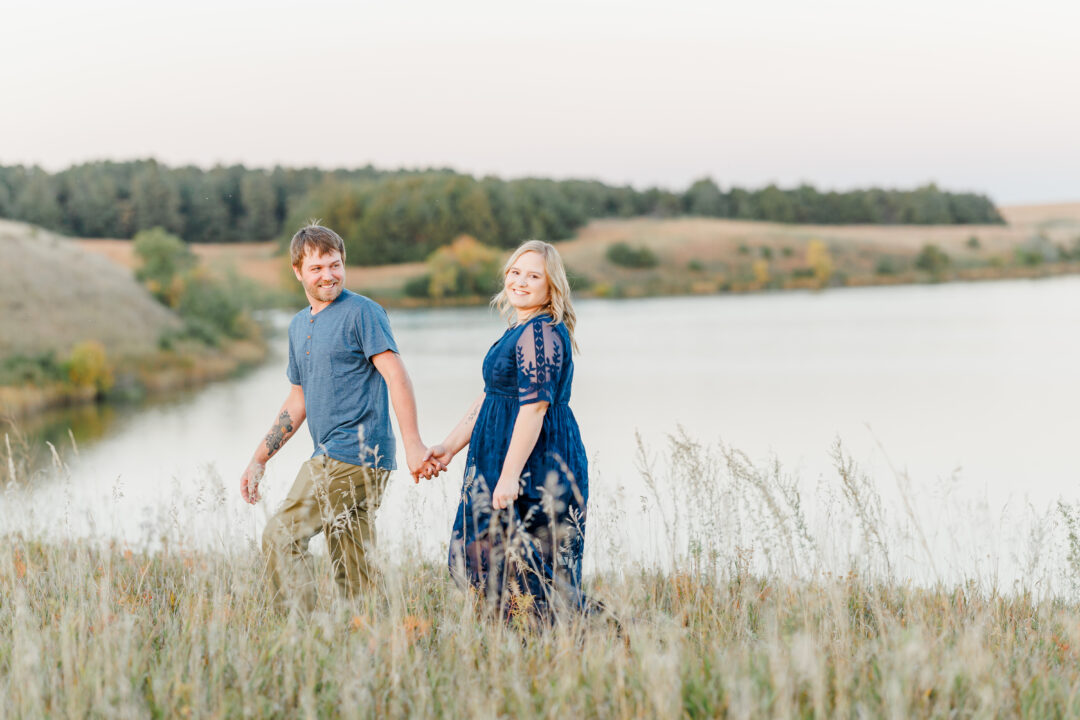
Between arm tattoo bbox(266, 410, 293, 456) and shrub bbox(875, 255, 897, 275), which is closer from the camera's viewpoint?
arm tattoo bbox(266, 410, 293, 456)

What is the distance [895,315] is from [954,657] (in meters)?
43.0

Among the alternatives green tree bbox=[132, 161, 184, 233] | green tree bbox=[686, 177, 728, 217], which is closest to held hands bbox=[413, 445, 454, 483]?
green tree bbox=[132, 161, 184, 233]

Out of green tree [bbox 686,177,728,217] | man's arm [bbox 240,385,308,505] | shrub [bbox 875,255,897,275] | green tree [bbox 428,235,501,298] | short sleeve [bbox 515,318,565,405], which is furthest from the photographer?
green tree [bbox 686,177,728,217]

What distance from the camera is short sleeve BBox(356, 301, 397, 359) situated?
153 inches

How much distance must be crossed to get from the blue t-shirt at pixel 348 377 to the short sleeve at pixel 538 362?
0.70 metres

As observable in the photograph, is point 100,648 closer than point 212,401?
Yes

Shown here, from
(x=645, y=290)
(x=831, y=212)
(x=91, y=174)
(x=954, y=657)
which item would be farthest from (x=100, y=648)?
(x=831, y=212)

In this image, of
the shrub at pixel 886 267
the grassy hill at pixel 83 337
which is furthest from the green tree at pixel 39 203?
the shrub at pixel 886 267

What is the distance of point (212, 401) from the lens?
2317 centimetres

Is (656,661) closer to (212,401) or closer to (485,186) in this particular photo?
(212,401)

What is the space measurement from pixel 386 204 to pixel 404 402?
67.4 m

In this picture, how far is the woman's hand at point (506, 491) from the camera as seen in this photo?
344cm

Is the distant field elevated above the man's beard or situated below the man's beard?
above

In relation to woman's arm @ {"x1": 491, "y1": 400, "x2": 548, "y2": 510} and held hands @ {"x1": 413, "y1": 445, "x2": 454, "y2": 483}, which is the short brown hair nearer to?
held hands @ {"x1": 413, "y1": 445, "x2": 454, "y2": 483}
